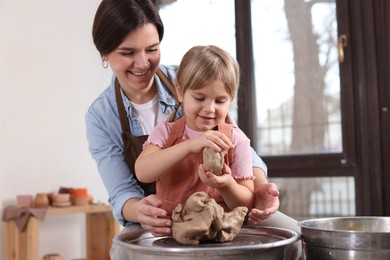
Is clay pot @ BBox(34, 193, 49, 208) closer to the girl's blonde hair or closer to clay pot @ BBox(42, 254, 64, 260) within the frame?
clay pot @ BBox(42, 254, 64, 260)

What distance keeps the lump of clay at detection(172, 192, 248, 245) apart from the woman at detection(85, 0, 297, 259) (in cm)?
37

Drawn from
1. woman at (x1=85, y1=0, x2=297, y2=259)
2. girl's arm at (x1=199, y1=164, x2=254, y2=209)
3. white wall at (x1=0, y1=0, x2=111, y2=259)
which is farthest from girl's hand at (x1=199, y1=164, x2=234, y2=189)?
white wall at (x1=0, y1=0, x2=111, y2=259)

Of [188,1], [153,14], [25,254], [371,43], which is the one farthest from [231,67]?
[188,1]

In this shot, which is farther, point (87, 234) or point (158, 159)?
point (87, 234)

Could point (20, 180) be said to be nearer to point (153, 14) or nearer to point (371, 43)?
point (153, 14)

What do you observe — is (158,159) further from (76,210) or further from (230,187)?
(76,210)

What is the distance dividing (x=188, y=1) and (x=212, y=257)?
100 inches

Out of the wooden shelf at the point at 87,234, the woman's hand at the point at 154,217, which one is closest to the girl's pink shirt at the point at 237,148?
the woman's hand at the point at 154,217

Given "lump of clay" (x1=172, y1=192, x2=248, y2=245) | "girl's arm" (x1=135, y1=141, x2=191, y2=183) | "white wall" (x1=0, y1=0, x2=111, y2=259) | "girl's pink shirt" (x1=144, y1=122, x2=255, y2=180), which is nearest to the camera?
"lump of clay" (x1=172, y1=192, x2=248, y2=245)

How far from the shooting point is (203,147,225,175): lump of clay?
106cm

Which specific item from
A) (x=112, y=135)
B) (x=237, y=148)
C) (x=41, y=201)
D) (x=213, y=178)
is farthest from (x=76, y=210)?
(x=213, y=178)

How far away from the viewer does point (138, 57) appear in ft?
4.94

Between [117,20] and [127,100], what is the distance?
249 millimetres

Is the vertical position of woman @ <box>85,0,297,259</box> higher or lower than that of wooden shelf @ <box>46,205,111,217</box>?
higher
